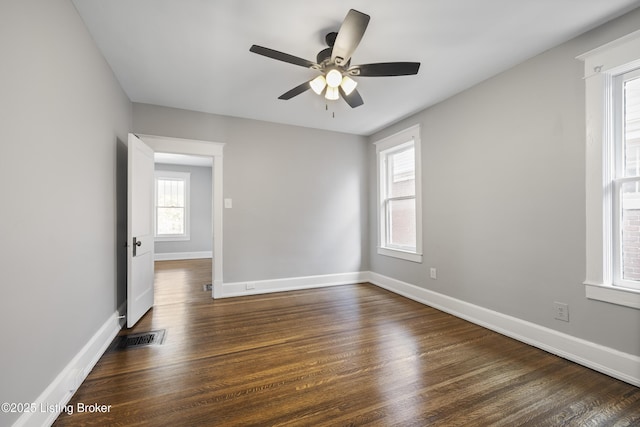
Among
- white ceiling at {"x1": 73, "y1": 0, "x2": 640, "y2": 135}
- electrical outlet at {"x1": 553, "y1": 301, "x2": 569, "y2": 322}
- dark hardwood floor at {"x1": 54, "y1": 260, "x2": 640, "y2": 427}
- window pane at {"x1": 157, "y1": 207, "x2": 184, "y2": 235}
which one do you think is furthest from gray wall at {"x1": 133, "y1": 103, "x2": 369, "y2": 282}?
window pane at {"x1": 157, "y1": 207, "x2": 184, "y2": 235}

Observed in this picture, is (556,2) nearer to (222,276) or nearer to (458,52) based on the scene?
(458,52)

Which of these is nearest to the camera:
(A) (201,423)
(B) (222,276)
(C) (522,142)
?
(A) (201,423)

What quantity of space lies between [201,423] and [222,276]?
2.51 meters

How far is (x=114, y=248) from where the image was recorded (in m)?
2.81

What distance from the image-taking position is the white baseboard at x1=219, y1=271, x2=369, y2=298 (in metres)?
3.99

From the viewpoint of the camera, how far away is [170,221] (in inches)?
304

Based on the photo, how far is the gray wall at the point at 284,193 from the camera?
3951 millimetres

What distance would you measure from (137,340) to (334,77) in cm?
287

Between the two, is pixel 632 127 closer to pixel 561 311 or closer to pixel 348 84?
pixel 561 311

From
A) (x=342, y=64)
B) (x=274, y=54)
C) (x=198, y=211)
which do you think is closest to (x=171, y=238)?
(x=198, y=211)

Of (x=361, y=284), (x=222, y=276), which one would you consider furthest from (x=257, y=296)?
(x=361, y=284)

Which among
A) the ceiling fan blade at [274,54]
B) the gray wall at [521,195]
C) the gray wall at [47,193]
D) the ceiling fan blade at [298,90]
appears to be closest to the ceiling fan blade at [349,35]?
the ceiling fan blade at [274,54]

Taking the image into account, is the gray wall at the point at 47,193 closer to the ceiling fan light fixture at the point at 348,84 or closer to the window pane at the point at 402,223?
the ceiling fan light fixture at the point at 348,84

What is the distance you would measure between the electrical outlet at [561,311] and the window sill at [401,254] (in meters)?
1.58
